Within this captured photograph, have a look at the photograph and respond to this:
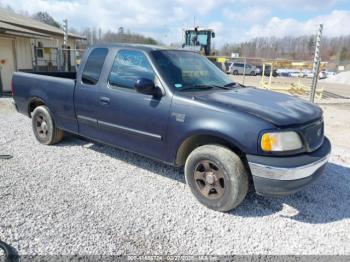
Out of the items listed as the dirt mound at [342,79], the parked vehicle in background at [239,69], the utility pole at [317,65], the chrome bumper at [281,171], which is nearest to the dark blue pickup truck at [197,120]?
the chrome bumper at [281,171]

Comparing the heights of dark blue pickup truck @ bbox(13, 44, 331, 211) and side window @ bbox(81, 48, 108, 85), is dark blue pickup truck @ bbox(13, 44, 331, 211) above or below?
below

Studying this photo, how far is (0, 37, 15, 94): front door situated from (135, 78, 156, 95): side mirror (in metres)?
10.7

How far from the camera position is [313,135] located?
3248 mm

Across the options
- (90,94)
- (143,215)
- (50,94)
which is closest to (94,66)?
(90,94)

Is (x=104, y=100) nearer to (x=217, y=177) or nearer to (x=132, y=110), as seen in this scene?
(x=132, y=110)

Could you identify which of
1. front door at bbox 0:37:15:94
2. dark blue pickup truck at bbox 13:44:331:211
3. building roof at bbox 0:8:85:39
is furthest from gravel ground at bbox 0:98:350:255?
building roof at bbox 0:8:85:39

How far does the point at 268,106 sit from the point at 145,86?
1.45 m

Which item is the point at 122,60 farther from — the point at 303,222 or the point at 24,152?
the point at 303,222

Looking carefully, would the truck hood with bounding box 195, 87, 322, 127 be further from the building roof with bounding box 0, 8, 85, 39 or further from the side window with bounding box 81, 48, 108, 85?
the building roof with bounding box 0, 8, 85, 39

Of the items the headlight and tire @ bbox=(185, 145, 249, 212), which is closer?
the headlight

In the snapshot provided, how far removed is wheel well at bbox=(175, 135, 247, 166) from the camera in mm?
3262

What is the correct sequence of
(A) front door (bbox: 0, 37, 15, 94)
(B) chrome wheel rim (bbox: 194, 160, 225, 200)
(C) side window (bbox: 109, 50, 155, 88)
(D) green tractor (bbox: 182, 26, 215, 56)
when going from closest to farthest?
(B) chrome wheel rim (bbox: 194, 160, 225, 200) < (C) side window (bbox: 109, 50, 155, 88) < (A) front door (bbox: 0, 37, 15, 94) < (D) green tractor (bbox: 182, 26, 215, 56)

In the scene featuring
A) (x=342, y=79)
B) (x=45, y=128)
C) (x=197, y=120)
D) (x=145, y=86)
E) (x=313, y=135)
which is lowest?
(x=342, y=79)

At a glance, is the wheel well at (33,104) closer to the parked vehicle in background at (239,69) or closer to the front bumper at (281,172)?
the front bumper at (281,172)
